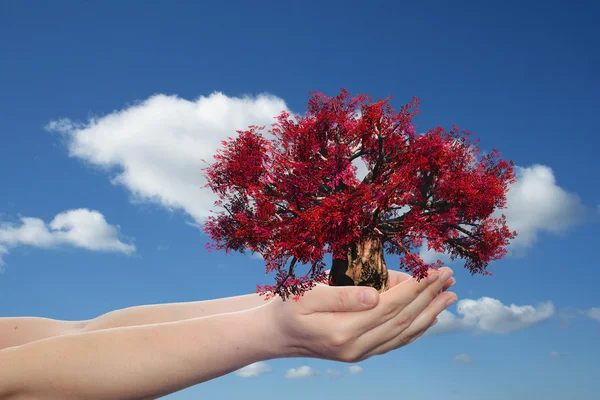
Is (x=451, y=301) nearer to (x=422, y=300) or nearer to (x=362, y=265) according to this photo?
(x=422, y=300)

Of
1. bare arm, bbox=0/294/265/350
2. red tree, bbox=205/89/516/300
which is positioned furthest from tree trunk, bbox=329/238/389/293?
bare arm, bbox=0/294/265/350

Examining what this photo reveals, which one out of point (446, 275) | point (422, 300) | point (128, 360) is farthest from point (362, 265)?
point (128, 360)

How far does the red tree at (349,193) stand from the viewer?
4.20 meters

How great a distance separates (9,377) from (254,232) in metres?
2.23

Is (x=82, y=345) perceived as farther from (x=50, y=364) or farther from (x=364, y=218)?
(x=364, y=218)

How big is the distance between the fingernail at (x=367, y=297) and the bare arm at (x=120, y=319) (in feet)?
6.11

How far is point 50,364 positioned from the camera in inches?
166

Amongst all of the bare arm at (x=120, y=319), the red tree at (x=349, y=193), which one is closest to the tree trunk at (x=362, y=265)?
the red tree at (x=349, y=193)

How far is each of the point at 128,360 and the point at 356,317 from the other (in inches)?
74.5

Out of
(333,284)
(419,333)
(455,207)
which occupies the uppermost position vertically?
(455,207)

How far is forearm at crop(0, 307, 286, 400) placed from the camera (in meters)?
4.21

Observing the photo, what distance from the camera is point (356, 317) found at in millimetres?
4344

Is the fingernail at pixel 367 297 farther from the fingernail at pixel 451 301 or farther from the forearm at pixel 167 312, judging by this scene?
the forearm at pixel 167 312

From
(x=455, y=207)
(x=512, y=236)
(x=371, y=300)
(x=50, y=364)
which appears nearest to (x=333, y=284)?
(x=371, y=300)
